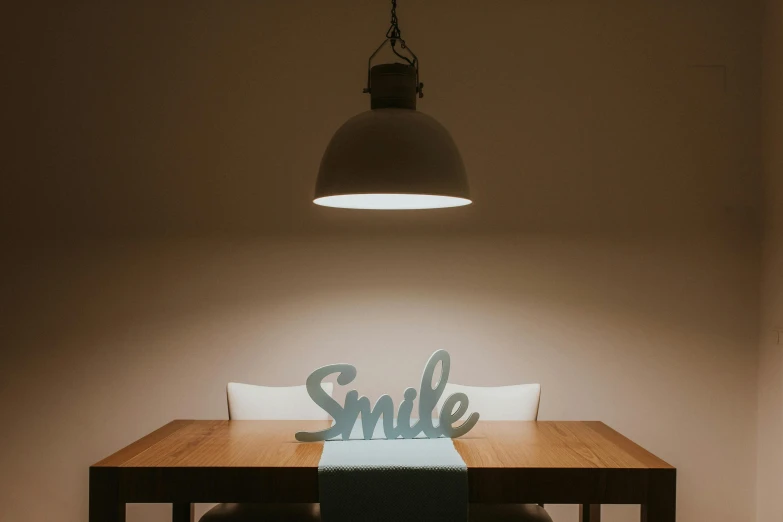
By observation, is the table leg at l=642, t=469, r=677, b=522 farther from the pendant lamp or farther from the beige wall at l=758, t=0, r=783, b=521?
the beige wall at l=758, t=0, r=783, b=521

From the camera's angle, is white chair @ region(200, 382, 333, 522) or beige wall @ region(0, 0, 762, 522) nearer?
white chair @ region(200, 382, 333, 522)

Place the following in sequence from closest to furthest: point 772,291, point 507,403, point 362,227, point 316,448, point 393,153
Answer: point 393,153 → point 316,448 → point 507,403 → point 772,291 → point 362,227

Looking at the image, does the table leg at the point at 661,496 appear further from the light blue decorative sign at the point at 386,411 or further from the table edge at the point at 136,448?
the table edge at the point at 136,448

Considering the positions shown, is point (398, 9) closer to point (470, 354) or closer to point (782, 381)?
point (470, 354)

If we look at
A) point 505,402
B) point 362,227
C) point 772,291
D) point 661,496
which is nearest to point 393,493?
point 661,496

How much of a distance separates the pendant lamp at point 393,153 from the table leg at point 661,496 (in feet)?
2.92

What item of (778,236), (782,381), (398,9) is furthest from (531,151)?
(782,381)

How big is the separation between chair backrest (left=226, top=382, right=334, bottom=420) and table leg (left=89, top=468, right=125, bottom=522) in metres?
0.85

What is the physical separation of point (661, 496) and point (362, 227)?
1919mm

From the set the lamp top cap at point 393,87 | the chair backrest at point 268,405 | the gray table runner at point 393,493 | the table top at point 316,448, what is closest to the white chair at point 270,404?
the chair backrest at point 268,405

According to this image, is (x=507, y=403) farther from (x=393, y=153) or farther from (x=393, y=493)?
(x=393, y=153)

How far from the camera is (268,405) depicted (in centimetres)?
288

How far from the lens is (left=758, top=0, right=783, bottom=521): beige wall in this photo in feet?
10.8

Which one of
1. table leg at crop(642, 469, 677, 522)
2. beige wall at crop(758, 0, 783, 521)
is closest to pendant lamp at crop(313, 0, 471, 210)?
table leg at crop(642, 469, 677, 522)
